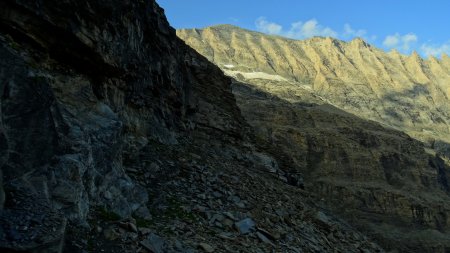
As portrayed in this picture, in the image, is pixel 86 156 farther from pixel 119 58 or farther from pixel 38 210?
pixel 119 58

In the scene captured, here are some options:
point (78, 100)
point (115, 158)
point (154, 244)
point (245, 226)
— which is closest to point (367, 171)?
point (245, 226)

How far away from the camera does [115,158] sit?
15930 mm

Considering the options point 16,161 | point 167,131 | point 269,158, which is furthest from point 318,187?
point 16,161

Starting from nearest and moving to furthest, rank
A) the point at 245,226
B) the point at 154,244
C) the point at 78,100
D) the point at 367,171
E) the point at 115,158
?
the point at 154,244, the point at 78,100, the point at 115,158, the point at 245,226, the point at 367,171

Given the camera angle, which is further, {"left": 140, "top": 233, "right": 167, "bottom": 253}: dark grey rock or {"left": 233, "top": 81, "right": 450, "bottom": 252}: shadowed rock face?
{"left": 233, "top": 81, "right": 450, "bottom": 252}: shadowed rock face

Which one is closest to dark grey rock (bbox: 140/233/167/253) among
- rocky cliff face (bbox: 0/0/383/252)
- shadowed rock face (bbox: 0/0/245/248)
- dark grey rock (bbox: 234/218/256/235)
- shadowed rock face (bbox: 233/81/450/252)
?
rocky cliff face (bbox: 0/0/383/252)

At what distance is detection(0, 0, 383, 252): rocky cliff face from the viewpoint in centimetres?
1206

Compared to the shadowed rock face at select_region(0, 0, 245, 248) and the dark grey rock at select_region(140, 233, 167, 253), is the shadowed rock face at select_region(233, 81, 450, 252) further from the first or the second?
the dark grey rock at select_region(140, 233, 167, 253)

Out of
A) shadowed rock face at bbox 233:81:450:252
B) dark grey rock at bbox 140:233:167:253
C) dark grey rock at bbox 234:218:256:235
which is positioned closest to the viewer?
dark grey rock at bbox 140:233:167:253

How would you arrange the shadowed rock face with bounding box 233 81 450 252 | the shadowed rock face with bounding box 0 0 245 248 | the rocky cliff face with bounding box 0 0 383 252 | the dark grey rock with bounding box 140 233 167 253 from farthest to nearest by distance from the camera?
the shadowed rock face with bounding box 233 81 450 252 → the dark grey rock with bounding box 140 233 167 253 → the shadowed rock face with bounding box 0 0 245 248 → the rocky cliff face with bounding box 0 0 383 252

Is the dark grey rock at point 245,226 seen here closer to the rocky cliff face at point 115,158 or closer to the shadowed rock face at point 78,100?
the rocky cliff face at point 115,158

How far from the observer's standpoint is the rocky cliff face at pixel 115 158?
1206 cm

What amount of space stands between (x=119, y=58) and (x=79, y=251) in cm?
860

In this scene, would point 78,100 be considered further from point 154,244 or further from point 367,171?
point 367,171
